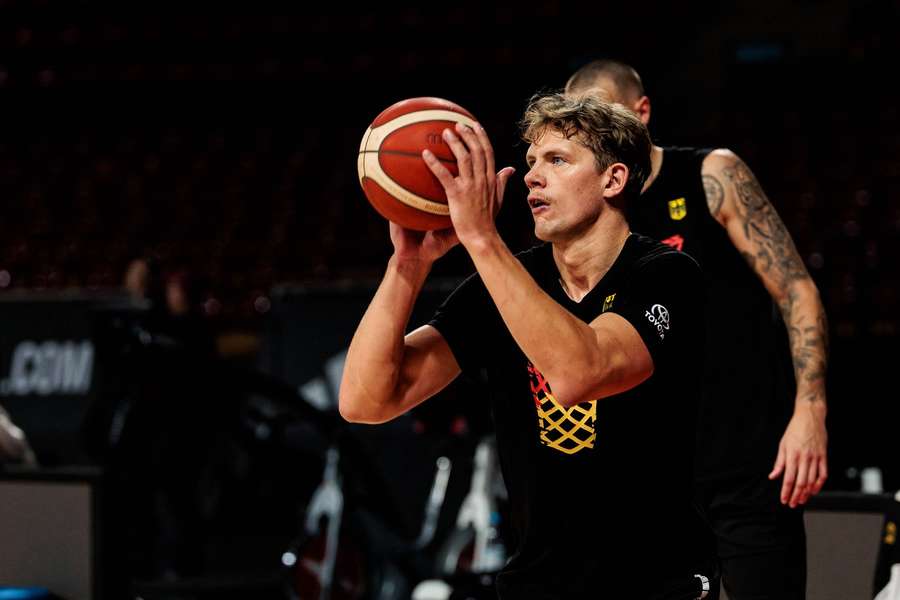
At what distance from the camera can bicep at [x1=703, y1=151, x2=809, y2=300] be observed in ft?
10.8

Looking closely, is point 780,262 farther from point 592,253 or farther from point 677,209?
point 592,253

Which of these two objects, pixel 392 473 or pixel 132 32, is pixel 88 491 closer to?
pixel 392 473

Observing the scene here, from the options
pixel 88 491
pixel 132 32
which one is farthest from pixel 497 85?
pixel 88 491

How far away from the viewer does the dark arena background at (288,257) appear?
5.97 m

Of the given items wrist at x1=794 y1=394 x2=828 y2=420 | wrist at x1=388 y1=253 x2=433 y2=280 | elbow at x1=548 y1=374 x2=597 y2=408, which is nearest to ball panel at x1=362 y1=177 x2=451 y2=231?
→ wrist at x1=388 y1=253 x2=433 y2=280

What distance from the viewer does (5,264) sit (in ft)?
44.1

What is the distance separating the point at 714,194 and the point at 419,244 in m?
1.18

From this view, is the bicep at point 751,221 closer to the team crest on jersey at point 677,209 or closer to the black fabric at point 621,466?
the team crest on jersey at point 677,209

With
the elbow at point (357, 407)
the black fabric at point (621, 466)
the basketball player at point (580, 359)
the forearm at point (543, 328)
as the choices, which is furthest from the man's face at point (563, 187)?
the elbow at point (357, 407)

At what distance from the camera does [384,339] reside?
2.40 metres

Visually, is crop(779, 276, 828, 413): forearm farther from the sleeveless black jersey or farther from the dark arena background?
the dark arena background

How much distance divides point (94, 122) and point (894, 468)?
12.8 m

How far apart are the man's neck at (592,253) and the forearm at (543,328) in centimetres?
30

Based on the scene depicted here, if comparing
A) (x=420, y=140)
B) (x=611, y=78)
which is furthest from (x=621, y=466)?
(x=611, y=78)
